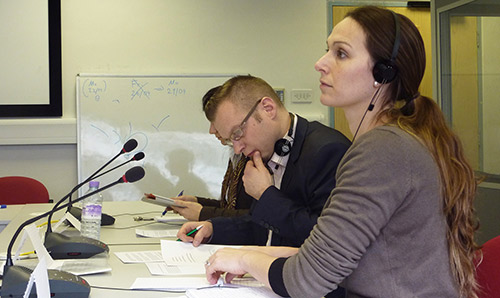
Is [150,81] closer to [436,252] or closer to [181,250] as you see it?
[181,250]

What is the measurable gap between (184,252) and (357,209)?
2.83 feet

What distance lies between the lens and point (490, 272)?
1178mm

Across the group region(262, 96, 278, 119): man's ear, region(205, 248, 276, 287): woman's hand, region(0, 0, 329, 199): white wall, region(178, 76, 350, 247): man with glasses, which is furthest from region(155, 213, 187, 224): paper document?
region(0, 0, 329, 199): white wall

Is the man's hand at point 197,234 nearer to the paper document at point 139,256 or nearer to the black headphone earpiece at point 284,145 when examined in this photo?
the paper document at point 139,256

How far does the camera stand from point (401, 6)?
4.73m

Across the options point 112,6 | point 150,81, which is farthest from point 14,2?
point 150,81

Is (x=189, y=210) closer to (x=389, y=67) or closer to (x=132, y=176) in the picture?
(x=132, y=176)

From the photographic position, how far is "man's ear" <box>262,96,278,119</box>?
2.04 meters

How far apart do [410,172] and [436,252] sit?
0.17 m

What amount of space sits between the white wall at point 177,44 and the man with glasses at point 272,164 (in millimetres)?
2178

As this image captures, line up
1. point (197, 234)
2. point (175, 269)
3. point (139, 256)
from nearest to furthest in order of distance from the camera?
point (175, 269)
point (139, 256)
point (197, 234)

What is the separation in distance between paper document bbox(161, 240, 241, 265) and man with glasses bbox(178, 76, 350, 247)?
4cm

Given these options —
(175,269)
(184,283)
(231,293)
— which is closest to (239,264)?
(231,293)

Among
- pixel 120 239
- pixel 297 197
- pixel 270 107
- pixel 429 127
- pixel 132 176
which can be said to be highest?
pixel 270 107
